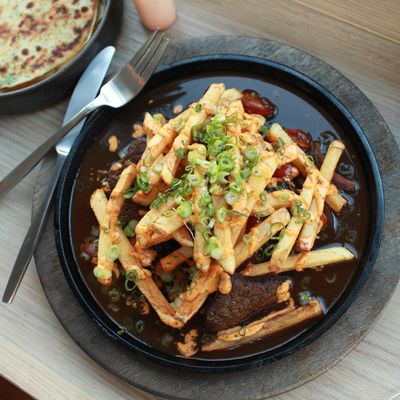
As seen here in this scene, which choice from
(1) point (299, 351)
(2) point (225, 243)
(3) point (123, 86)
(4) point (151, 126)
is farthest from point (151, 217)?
(1) point (299, 351)

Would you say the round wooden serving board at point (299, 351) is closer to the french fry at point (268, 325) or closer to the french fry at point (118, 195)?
the french fry at point (268, 325)

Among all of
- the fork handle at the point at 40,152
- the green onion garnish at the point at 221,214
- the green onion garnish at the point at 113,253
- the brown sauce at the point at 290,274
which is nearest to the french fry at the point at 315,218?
the brown sauce at the point at 290,274

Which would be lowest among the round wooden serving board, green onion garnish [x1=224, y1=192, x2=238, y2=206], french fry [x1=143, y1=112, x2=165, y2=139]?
the round wooden serving board

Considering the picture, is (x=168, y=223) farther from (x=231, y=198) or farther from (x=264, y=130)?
(x=264, y=130)

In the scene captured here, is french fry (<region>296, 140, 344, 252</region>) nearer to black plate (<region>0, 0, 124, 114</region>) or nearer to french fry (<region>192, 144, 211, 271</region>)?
french fry (<region>192, 144, 211, 271</region>)

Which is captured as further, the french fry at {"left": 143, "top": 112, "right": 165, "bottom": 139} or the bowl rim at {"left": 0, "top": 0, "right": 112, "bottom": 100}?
the bowl rim at {"left": 0, "top": 0, "right": 112, "bottom": 100}

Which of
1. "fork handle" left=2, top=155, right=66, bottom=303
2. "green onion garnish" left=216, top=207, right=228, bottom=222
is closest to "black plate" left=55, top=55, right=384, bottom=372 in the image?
"fork handle" left=2, top=155, right=66, bottom=303
